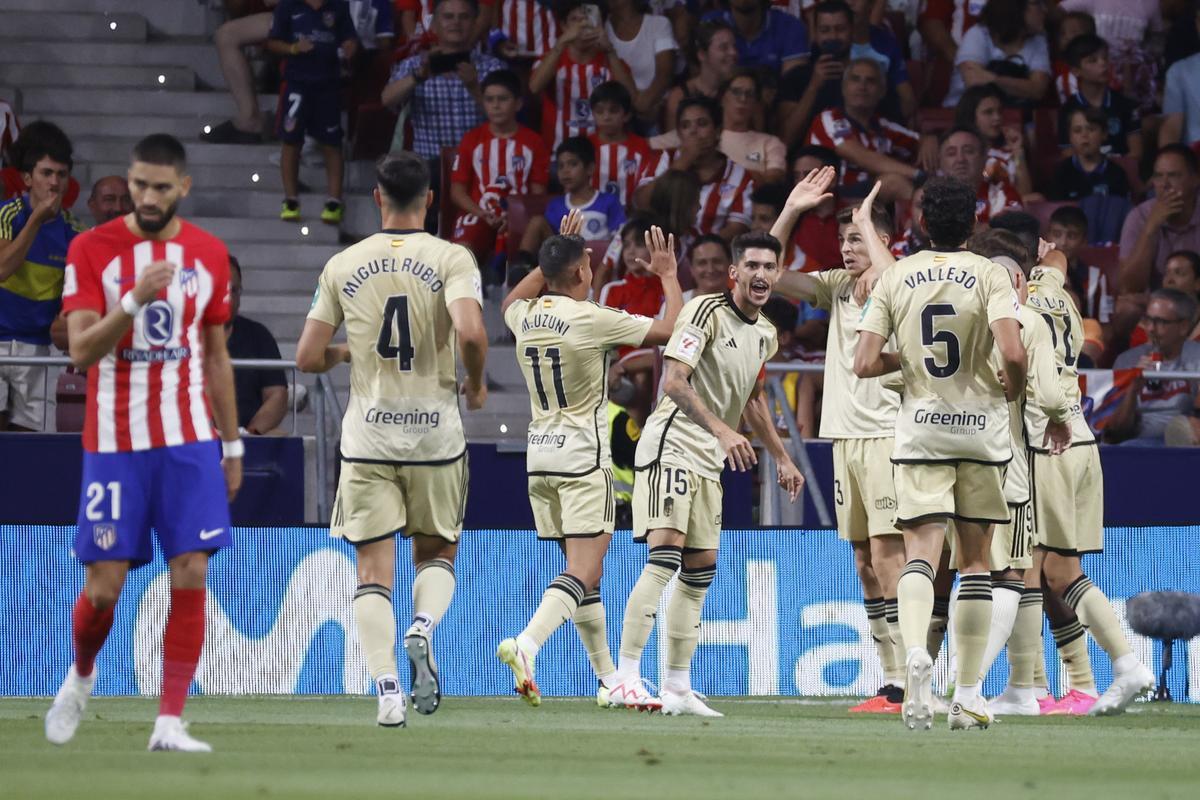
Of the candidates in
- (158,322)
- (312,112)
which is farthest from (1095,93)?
(158,322)

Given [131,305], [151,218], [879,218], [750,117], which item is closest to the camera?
[131,305]

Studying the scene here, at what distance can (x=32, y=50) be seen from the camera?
57.0ft

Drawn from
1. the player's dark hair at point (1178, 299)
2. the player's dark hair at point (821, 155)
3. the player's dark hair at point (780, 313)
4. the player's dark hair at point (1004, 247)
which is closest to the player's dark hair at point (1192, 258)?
the player's dark hair at point (1178, 299)

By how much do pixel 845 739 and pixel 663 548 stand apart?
2.01 meters

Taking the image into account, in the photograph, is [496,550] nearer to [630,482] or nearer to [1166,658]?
[630,482]

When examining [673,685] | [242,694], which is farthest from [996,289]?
[242,694]

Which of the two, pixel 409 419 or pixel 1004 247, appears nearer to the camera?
pixel 409 419

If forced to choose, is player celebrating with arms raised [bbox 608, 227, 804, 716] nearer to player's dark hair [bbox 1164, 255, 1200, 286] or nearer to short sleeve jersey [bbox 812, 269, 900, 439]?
short sleeve jersey [bbox 812, 269, 900, 439]

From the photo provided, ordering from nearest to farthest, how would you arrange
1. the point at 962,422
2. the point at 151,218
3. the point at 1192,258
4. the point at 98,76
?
the point at 151,218 → the point at 962,422 → the point at 1192,258 → the point at 98,76

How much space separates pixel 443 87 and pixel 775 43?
2850mm

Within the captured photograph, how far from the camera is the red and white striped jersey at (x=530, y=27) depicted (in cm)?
1675

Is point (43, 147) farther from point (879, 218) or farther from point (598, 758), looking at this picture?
point (598, 758)

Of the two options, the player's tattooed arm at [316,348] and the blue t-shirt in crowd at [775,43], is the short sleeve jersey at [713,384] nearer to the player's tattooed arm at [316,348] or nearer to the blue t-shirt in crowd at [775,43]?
the player's tattooed arm at [316,348]

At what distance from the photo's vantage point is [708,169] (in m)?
15.3
